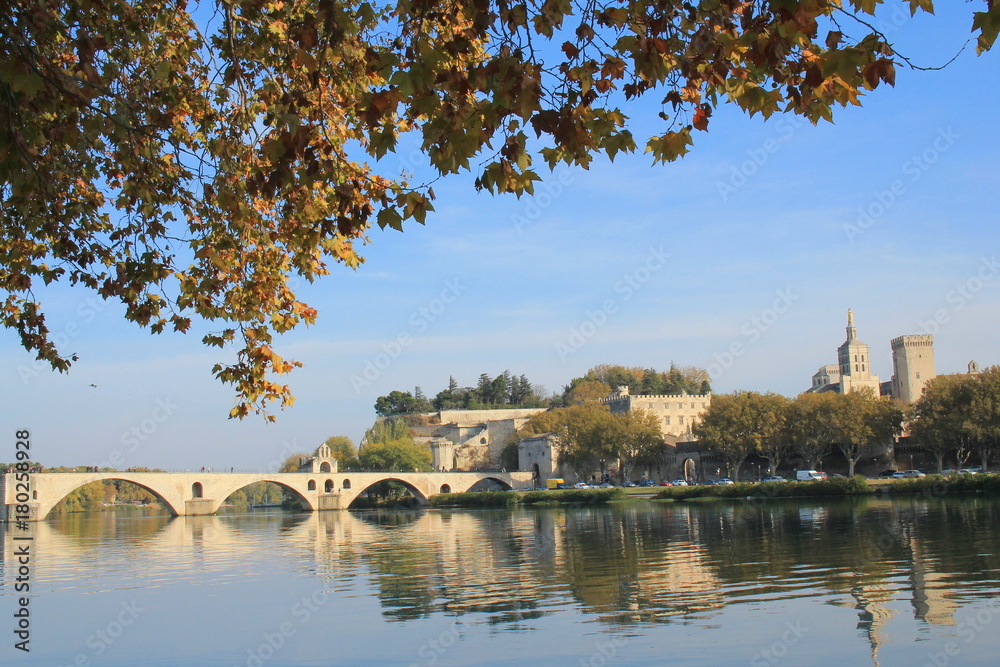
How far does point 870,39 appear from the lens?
15.8 feet

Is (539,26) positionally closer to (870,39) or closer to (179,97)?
(870,39)

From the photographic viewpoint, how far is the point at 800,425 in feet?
199

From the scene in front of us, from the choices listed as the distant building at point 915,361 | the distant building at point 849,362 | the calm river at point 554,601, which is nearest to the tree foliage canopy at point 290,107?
the calm river at point 554,601

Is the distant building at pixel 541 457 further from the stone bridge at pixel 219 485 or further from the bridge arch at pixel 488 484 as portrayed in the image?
the bridge arch at pixel 488 484

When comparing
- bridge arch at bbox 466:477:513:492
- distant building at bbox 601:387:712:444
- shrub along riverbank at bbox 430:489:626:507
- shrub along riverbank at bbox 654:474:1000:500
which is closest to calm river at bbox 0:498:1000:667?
shrub along riverbank at bbox 654:474:1000:500

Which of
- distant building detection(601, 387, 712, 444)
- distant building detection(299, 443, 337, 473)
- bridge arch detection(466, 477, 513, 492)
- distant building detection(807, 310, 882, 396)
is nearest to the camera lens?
distant building detection(299, 443, 337, 473)

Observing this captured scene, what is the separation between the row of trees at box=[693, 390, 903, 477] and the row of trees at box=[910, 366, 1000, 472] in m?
2.83

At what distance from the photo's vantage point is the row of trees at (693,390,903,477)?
2352 inches

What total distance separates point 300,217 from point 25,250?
3.18m

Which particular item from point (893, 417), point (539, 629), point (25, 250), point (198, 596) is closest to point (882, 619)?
point (539, 629)

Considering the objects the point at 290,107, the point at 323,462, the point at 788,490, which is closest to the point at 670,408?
the point at 323,462

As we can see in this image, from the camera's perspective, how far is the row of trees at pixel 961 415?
51.8m

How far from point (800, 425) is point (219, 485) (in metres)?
43.8

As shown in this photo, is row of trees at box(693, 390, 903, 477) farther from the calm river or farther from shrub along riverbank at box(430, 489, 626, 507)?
the calm river
